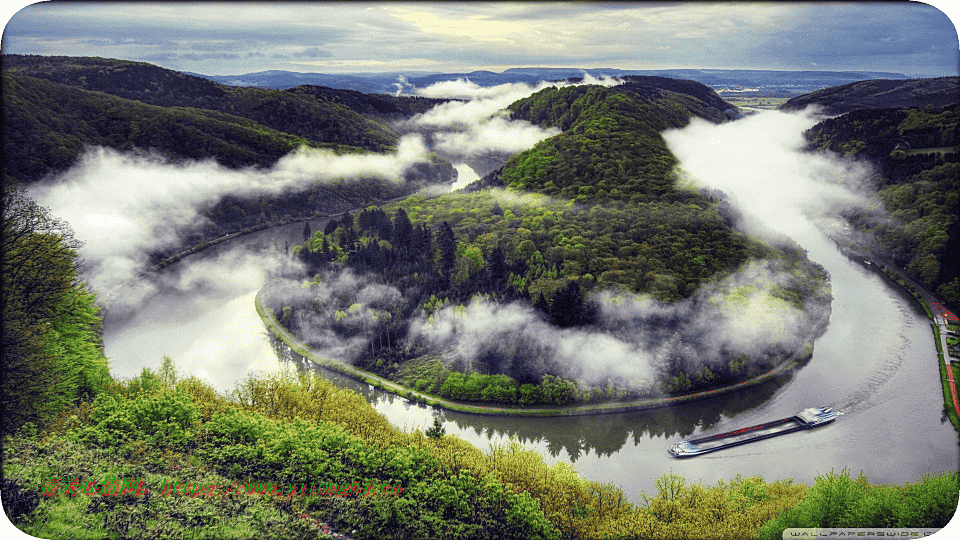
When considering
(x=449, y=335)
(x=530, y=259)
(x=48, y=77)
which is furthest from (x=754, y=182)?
(x=48, y=77)

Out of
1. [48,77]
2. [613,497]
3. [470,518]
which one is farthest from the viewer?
[48,77]

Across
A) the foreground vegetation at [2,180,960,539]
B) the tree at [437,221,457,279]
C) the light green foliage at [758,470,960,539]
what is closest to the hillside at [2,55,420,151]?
the foreground vegetation at [2,180,960,539]

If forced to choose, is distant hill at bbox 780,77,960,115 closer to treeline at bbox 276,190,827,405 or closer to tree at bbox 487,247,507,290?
treeline at bbox 276,190,827,405

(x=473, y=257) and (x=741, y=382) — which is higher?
(x=473, y=257)

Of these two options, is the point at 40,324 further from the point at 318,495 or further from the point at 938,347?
the point at 938,347

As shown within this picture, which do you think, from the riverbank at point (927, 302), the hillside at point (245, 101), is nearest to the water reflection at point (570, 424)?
the riverbank at point (927, 302)

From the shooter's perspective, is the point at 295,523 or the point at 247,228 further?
the point at 247,228

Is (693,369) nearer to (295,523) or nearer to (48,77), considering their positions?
(295,523)
